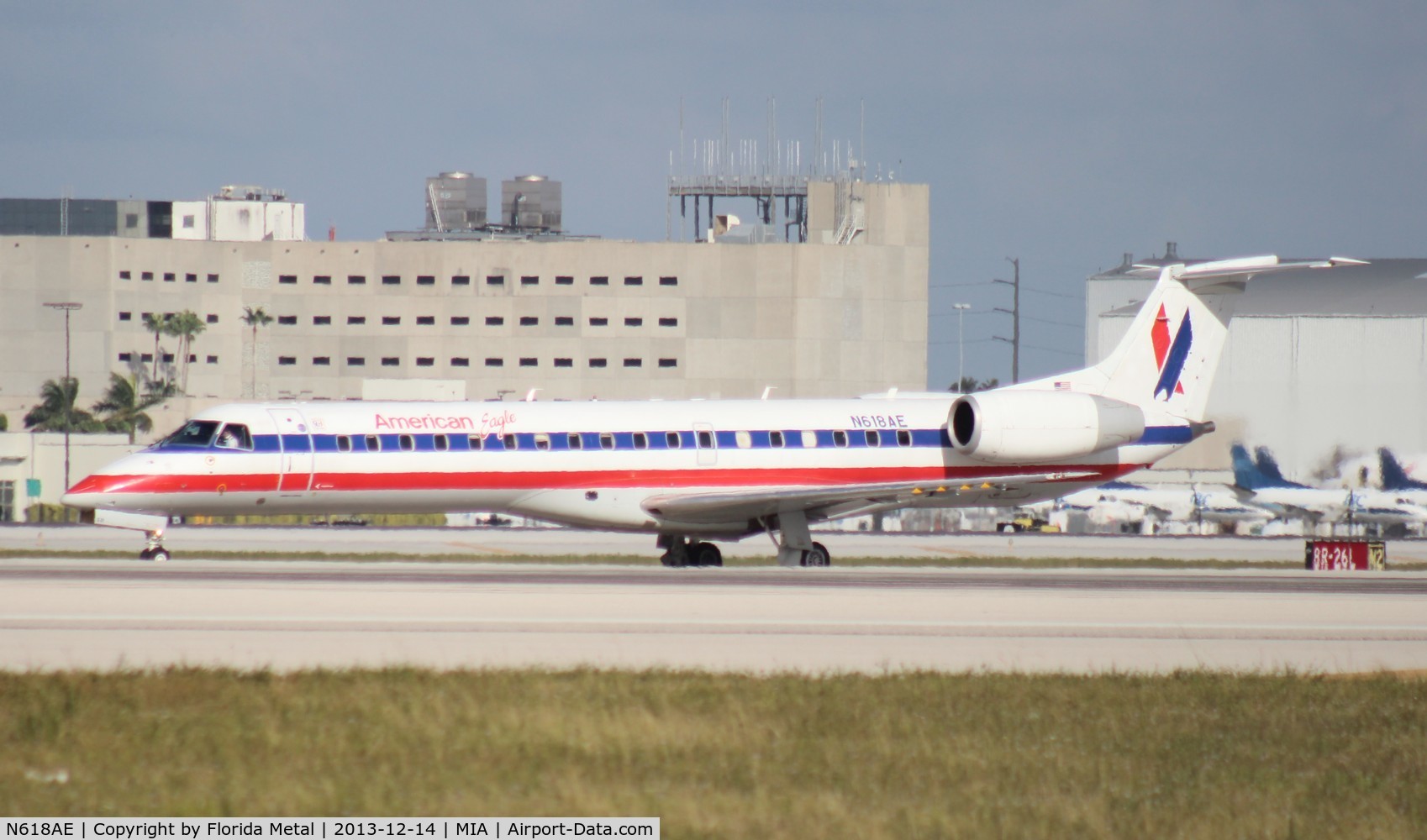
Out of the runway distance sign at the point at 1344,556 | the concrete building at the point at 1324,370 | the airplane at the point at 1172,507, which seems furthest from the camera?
the concrete building at the point at 1324,370

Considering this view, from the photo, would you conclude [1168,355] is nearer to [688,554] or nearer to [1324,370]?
[688,554]

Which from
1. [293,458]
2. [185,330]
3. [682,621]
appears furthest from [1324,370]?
[185,330]

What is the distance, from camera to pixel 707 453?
33938 millimetres

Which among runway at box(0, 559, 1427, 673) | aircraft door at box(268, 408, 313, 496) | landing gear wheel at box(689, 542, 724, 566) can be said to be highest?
aircraft door at box(268, 408, 313, 496)

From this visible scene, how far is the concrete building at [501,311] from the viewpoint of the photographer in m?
122

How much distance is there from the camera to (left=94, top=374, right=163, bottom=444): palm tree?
359 feet

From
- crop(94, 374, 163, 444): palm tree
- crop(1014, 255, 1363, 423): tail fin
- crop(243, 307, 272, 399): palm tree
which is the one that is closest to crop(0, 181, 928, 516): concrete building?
crop(243, 307, 272, 399): palm tree

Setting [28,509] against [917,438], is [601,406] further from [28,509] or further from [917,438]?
[28,509]

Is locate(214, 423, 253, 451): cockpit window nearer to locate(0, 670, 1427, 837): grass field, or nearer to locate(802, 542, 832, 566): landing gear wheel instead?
locate(802, 542, 832, 566): landing gear wheel

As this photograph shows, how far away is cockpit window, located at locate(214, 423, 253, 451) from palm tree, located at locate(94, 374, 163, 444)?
267ft

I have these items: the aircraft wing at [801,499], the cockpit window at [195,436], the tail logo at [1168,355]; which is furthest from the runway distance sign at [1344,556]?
the cockpit window at [195,436]

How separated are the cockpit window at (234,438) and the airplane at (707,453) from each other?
0.11ft

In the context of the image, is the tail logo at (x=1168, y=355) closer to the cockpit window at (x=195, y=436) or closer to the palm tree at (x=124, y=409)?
the cockpit window at (x=195, y=436)

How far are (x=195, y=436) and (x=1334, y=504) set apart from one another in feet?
169
